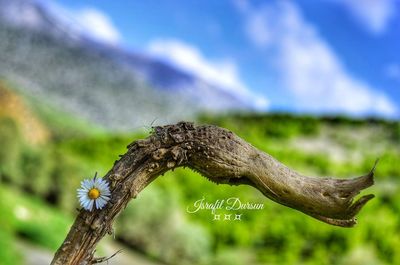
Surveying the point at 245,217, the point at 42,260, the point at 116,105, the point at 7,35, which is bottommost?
the point at 42,260

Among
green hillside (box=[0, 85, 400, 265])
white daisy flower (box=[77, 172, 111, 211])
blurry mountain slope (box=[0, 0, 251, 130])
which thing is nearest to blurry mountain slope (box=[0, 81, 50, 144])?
green hillside (box=[0, 85, 400, 265])

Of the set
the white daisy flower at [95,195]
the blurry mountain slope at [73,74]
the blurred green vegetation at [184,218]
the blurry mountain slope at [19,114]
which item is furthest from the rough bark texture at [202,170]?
the blurry mountain slope at [73,74]

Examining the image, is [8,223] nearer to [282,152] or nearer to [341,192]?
[341,192]

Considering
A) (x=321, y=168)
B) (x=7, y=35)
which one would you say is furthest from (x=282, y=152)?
(x=7, y=35)

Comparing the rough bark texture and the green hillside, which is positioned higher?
the green hillside

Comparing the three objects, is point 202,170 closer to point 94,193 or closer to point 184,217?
point 94,193

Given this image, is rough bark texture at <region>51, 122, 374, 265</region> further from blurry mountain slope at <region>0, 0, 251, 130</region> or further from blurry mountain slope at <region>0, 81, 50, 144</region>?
blurry mountain slope at <region>0, 0, 251, 130</region>

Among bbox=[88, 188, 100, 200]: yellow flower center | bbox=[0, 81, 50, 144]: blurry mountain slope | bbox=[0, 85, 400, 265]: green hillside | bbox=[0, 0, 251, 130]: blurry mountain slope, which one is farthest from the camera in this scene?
bbox=[0, 0, 251, 130]: blurry mountain slope

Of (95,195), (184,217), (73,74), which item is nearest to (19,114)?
(184,217)
